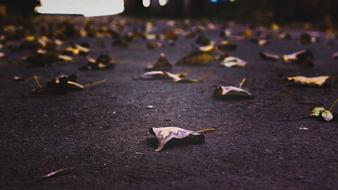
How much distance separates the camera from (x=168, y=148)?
1.57 metres

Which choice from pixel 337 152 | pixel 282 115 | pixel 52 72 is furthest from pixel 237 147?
pixel 52 72

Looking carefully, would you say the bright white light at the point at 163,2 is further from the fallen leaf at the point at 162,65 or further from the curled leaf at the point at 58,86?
the curled leaf at the point at 58,86

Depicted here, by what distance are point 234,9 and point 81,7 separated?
24.8ft

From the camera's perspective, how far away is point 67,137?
171 cm

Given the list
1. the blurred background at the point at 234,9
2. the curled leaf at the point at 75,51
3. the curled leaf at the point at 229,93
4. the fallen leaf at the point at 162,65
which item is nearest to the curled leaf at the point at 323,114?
the curled leaf at the point at 229,93

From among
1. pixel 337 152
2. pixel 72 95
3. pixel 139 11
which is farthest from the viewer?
pixel 139 11

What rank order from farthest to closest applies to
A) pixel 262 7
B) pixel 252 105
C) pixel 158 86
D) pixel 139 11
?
pixel 139 11 → pixel 262 7 → pixel 158 86 → pixel 252 105

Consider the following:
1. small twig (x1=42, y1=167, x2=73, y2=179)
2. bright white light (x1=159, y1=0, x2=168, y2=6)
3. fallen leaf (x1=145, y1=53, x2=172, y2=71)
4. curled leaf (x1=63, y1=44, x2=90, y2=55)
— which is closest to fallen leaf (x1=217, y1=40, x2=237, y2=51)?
curled leaf (x1=63, y1=44, x2=90, y2=55)

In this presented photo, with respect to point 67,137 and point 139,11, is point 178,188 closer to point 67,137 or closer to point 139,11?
point 67,137

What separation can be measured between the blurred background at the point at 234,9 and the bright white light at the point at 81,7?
200cm

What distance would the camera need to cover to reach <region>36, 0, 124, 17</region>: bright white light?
15.9ft

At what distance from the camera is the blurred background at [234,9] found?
311 inches

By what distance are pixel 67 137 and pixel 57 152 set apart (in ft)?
0.57

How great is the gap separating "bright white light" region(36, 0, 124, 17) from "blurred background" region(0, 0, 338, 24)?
2.00m
